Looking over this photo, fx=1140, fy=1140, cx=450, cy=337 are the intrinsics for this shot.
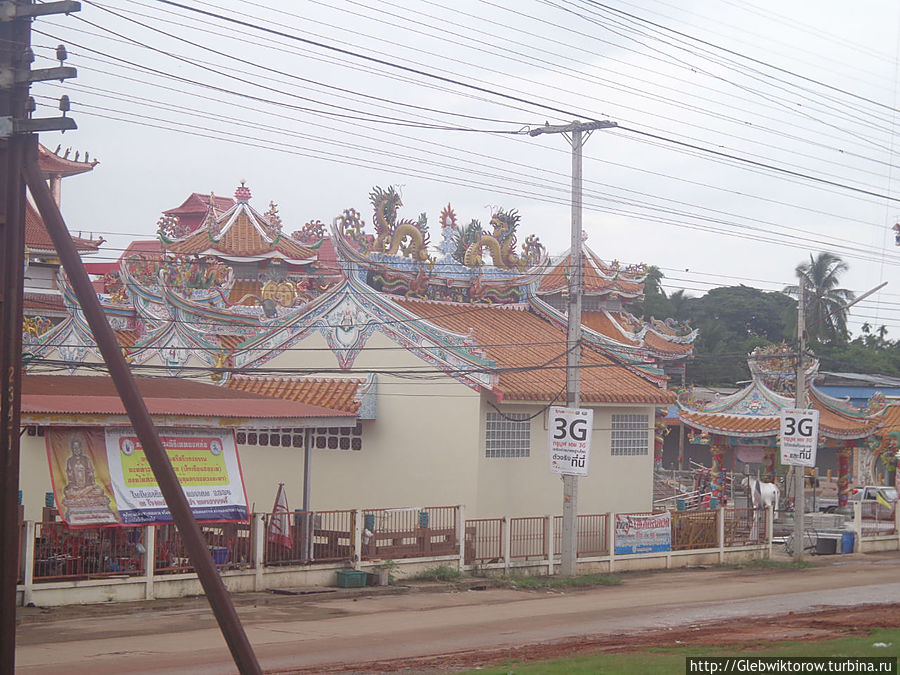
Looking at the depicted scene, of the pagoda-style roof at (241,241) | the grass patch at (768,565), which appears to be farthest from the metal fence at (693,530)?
the pagoda-style roof at (241,241)

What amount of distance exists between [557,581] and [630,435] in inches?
265

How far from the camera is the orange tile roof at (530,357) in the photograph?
2667 cm

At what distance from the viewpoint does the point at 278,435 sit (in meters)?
27.7

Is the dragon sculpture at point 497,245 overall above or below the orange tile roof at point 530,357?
above

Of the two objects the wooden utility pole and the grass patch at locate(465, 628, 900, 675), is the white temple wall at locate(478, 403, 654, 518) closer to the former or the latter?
the grass patch at locate(465, 628, 900, 675)

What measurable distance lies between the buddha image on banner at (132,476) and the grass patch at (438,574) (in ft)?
14.2

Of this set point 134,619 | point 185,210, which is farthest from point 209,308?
point 185,210

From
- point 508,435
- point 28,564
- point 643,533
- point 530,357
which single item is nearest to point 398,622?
point 28,564

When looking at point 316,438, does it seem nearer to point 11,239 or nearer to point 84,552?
point 84,552

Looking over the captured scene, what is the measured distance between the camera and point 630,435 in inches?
1179

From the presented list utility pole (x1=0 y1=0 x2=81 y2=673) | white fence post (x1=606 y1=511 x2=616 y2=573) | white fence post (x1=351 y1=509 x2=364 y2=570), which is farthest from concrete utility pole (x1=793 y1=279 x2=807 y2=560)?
utility pole (x1=0 y1=0 x2=81 y2=673)

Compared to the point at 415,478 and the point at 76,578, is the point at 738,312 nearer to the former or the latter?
the point at 415,478

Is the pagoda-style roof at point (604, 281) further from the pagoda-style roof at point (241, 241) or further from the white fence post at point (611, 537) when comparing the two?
the white fence post at point (611, 537)

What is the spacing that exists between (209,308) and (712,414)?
64.4 feet
